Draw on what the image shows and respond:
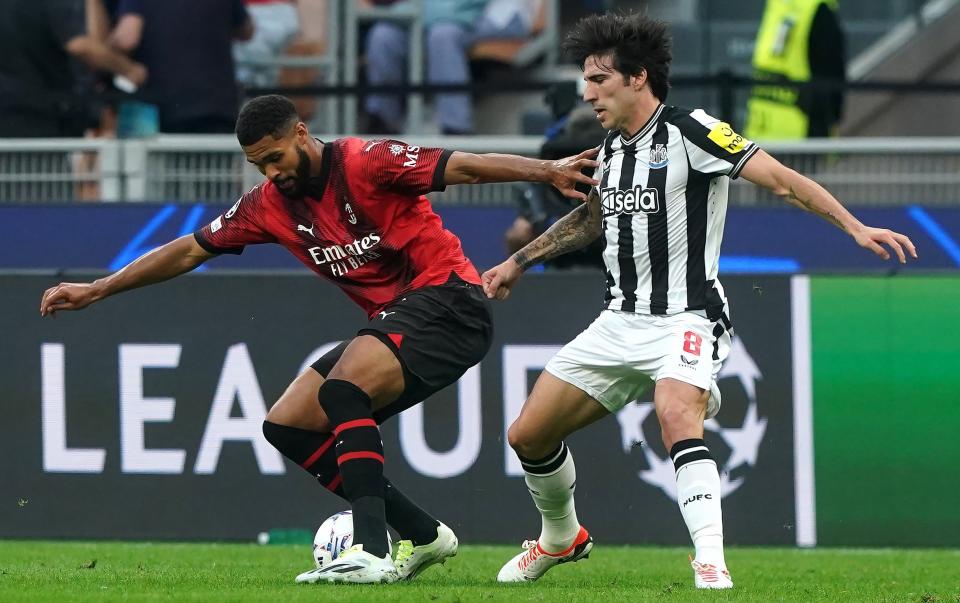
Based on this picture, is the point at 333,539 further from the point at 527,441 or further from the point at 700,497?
the point at 700,497

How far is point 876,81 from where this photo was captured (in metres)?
12.6

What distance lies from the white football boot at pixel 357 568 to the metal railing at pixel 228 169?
554 cm

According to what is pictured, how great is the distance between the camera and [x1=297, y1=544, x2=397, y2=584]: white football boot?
21.3ft

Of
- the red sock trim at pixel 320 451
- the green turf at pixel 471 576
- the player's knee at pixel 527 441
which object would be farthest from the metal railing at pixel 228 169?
the player's knee at pixel 527 441

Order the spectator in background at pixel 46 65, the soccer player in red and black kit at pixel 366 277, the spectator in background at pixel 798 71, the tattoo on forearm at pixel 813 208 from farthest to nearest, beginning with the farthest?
the spectator in background at pixel 798 71 → the spectator in background at pixel 46 65 → the soccer player in red and black kit at pixel 366 277 → the tattoo on forearm at pixel 813 208

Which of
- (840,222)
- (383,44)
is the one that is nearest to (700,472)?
(840,222)

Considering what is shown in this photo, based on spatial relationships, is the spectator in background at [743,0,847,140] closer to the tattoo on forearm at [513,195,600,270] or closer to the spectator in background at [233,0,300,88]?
the spectator in background at [233,0,300,88]

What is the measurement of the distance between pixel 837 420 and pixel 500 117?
13.9ft

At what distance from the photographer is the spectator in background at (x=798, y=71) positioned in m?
12.2

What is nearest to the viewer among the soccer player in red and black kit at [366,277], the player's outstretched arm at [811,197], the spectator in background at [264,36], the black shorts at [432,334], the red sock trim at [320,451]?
the player's outstretched arm at [811,197]

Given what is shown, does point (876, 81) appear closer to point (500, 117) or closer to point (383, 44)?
point (500, 117)

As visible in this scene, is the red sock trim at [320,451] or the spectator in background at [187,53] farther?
the spectator in background at [187,53]

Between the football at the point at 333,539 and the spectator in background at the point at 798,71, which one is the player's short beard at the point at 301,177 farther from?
the spectator in background at the point at 798,71

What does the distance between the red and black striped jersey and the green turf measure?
126cm
